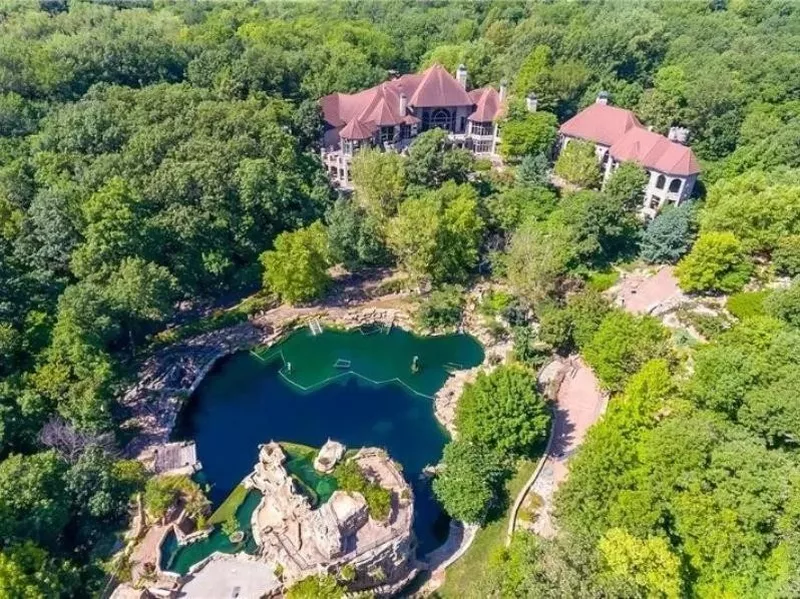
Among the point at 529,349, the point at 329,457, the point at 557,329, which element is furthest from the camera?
the point at 529,349

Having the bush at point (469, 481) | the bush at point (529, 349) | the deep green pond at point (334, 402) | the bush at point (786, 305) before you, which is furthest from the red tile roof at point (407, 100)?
the bush at point (469, 481)

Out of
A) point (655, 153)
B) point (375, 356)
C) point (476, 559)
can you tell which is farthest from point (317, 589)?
point (655, 153)

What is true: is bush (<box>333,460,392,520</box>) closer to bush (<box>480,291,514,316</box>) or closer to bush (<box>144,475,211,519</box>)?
bush (<box>144,475,211,519</box>)

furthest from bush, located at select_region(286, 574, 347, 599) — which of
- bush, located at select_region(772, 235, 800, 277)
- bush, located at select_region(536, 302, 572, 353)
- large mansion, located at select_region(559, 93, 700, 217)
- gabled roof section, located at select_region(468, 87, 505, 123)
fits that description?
gabled roof section, located at select_region(468, 87, 505, 123)

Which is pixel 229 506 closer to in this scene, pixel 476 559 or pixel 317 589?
pixel 317 589

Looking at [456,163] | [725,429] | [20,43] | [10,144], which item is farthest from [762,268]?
[20,43]
